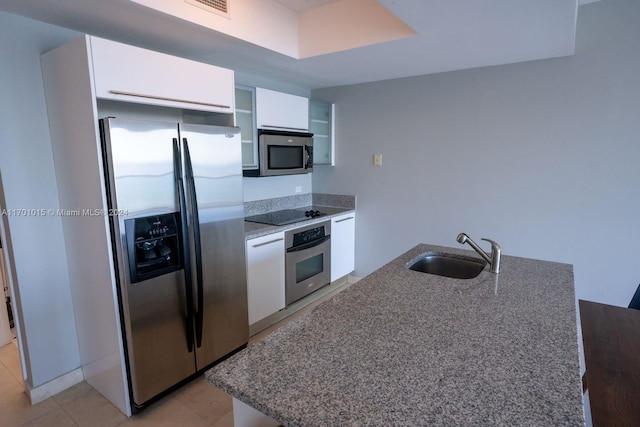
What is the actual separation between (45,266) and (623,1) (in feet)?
13.3

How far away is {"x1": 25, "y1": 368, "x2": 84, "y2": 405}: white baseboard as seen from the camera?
2.07 m

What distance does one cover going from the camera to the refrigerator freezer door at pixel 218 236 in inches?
82.4

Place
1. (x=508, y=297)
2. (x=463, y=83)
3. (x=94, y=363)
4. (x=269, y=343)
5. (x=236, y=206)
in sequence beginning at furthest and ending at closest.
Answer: (x=463, y=83) → (x=236, y=206) → (x=94, y=363) → (x=508, y=297) → (x=269, y=343)

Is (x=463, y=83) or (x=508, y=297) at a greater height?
(x=463, y=83)

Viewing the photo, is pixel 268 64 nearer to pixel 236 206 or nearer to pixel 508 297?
pixel 236 206

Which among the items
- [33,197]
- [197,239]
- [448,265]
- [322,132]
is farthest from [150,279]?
[322,132]

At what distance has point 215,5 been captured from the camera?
6.29 ft

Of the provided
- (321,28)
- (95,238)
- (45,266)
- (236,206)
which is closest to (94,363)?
(45,266)

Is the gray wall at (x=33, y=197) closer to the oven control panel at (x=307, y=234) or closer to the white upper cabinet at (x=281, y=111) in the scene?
the white upper cabinet at (x=281, y=111)

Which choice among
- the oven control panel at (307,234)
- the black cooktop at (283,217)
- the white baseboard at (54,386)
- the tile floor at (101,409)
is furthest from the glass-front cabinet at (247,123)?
the white baseboard at (54,386)

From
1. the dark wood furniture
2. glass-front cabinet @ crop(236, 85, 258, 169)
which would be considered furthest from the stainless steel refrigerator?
the dark wood furniture

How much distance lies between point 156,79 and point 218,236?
99cm

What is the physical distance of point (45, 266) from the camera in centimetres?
205

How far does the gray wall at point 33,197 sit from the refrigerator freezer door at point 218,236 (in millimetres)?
842
